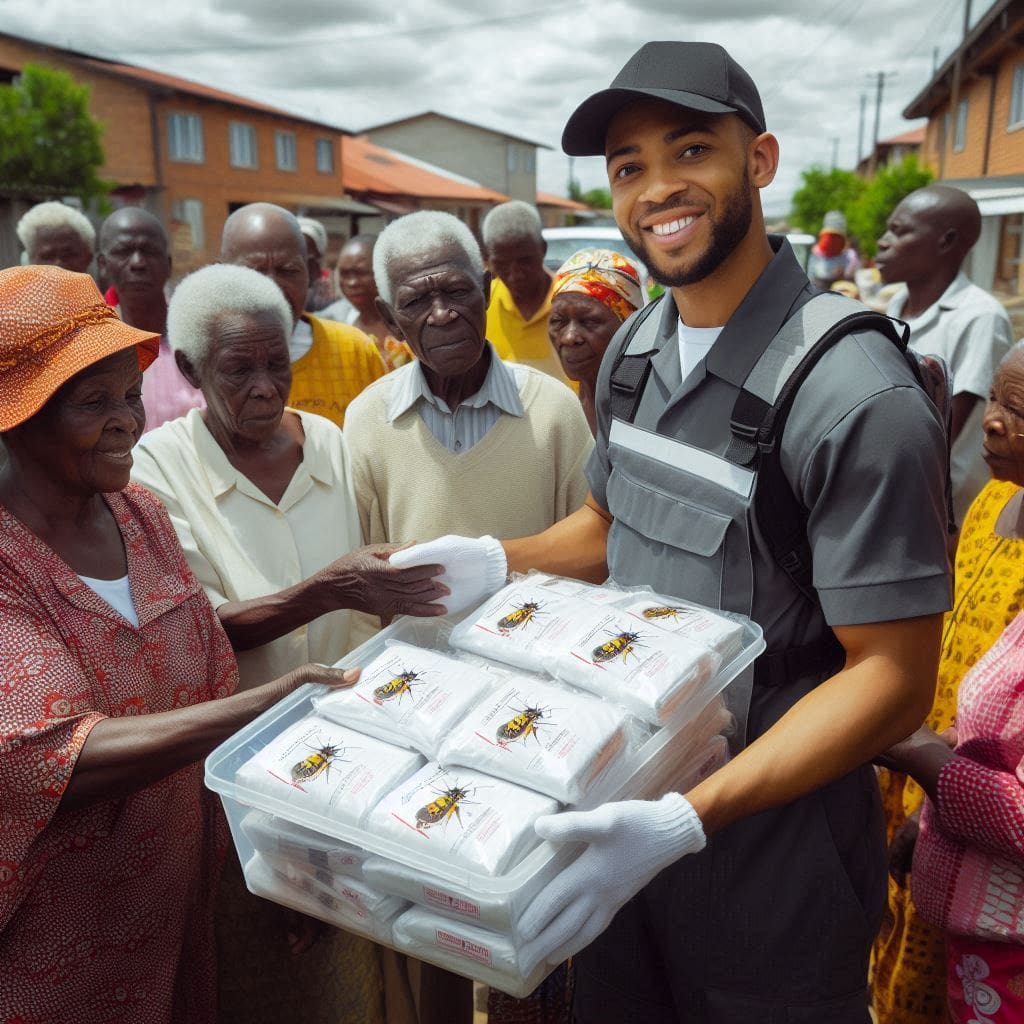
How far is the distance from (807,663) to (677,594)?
0.90 ft

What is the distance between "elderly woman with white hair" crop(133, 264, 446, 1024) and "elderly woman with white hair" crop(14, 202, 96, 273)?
3.15 meters

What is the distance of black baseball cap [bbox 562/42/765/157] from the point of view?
1.65m

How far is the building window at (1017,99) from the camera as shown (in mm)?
20266

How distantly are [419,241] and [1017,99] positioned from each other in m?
22.7

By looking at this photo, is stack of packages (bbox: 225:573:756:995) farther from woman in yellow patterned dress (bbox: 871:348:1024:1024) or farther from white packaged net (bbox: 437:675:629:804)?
woman in yellow patterned dress (bbox: 871:348:1024:1024)

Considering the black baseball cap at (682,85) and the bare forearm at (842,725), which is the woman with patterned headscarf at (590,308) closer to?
the black baseball cap at (682,85)

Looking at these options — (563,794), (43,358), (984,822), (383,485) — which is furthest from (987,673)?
(43,358)

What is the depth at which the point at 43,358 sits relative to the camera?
171cm

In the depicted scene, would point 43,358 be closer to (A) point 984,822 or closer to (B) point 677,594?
(B) point 677,594

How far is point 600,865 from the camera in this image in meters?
1.37

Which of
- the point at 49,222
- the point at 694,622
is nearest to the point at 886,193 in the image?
the point at 49,222

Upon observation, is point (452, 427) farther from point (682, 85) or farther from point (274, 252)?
point (274, 252)

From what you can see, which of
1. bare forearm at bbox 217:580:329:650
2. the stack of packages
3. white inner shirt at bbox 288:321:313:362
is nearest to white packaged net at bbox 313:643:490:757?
the stack of packages

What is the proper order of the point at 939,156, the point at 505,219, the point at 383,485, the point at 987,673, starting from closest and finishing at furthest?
the point at 987,673 → the point at 383,485 → the point at 505,219 → the point at 939,156
